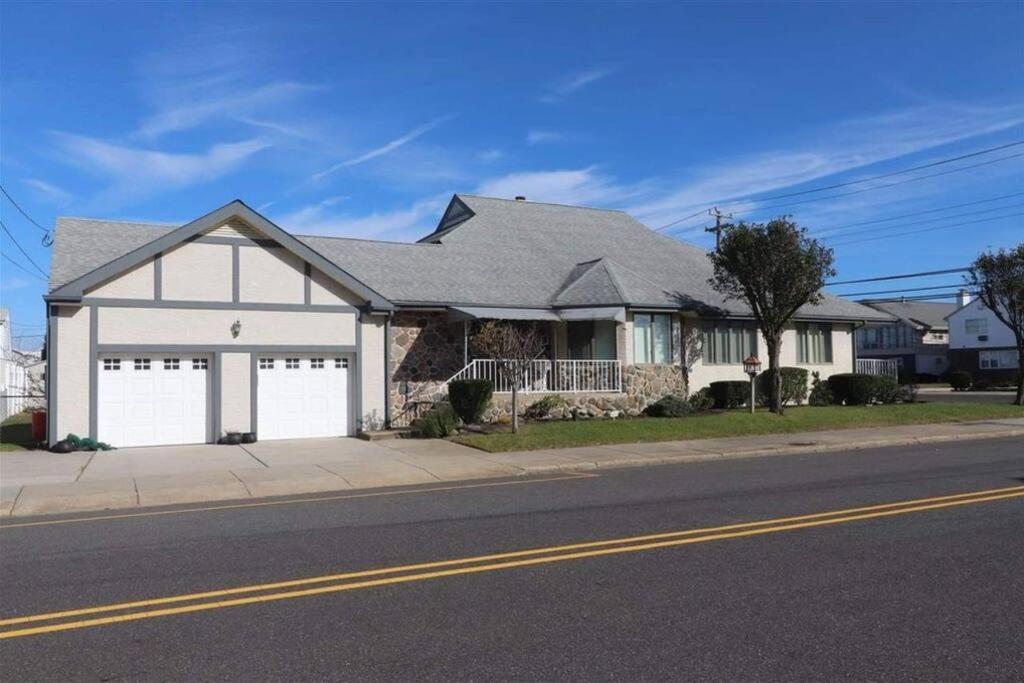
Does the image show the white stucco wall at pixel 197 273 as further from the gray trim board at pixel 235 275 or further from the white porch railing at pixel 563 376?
the white porch railing at pixel 563 376

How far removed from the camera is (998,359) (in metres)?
63.7

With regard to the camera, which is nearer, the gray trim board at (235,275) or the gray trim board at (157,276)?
the gray trim board at (157,276)

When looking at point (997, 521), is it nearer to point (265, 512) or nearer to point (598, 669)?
point (598, 669)

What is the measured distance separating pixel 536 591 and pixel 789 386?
2322 centimetres

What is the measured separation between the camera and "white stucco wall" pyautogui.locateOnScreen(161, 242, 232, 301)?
19.7 metres

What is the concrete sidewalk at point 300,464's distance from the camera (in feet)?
41.7

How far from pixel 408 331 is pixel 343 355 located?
2.29 m

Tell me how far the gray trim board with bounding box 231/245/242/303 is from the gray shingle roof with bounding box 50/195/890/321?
3052 millimetres

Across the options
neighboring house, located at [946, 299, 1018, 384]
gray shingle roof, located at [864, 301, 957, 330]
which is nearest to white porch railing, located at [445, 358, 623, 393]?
neighboring house, located at [946, 299, 1018, 384]

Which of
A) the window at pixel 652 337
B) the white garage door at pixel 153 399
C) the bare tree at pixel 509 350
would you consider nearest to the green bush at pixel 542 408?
the bare tree at pixel 509 350

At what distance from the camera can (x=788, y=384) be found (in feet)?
92.4

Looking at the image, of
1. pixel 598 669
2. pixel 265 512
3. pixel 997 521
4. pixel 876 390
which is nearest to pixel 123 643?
pixel 598 669

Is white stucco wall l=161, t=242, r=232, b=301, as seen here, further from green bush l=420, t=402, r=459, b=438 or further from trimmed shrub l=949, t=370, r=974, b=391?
trimmed shrub l=949, t=370, r=974, b=391

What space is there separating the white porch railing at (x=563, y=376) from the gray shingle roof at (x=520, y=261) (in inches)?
71.7
